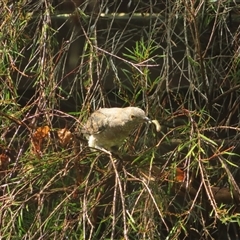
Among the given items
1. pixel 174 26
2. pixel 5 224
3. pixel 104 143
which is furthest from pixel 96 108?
pixel 5 224

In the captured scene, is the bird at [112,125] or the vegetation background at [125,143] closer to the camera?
the vegetation background at [125,143]

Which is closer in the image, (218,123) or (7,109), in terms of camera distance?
(7,109)

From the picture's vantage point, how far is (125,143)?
2.62 m

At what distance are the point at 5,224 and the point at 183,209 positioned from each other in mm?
599

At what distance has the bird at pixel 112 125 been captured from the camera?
245 centimetres

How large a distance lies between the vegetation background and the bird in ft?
0.14

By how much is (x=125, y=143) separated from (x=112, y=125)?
3.9 inches

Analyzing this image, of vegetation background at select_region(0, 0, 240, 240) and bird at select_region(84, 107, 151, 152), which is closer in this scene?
vegetation background at select_region(0, 0, 240, 240)

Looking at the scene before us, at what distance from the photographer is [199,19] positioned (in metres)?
2.63

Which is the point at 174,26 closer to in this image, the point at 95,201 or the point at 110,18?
the point at 110,18

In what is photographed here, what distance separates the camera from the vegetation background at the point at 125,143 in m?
2.20

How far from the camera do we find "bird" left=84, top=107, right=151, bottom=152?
2447 mm

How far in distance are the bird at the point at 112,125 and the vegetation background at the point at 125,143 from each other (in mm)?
42

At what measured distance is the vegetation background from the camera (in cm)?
220
